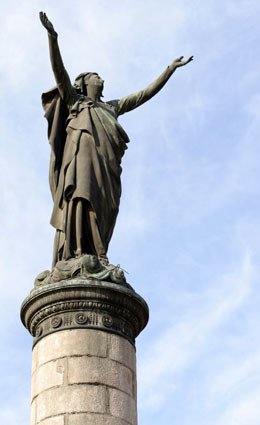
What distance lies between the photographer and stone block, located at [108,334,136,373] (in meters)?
12.0

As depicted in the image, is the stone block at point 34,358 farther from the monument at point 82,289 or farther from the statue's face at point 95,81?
the statue's face at point 95,81

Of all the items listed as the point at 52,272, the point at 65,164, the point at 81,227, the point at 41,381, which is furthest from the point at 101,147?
the point at 41,381

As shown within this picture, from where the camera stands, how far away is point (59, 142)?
14.1m

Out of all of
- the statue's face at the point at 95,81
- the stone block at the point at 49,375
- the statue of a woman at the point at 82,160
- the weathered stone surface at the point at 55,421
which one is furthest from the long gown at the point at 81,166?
the weathered stone surface at the point at 55,421

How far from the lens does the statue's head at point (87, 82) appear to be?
14773mm

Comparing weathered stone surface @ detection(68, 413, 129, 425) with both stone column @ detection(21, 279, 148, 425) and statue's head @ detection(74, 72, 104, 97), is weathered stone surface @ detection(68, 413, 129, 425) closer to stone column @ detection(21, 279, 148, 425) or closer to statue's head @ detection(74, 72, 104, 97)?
stone column @ detection(21, 279, 148, 425)

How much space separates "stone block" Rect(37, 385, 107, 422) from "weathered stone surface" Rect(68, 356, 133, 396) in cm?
11

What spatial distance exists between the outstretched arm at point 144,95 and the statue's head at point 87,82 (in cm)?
45

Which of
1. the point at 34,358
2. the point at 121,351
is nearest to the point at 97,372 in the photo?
the point at 121,351

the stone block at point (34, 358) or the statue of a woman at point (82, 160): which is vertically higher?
the statue of a woman at point (82, 160)

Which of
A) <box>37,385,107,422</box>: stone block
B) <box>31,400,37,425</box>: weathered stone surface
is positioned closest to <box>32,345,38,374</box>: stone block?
<box>31,400,37,425</box>: weathered stone surface

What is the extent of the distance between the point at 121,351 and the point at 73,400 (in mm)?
1091

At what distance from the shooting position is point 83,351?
11758mm

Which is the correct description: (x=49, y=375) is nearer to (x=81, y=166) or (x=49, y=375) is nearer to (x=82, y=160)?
(x=81, y=166)
